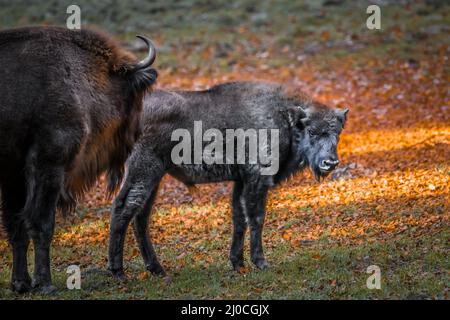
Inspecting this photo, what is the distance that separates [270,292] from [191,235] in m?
3.21

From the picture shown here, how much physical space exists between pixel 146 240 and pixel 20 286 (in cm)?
176

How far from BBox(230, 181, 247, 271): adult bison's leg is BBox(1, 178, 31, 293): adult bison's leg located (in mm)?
2556

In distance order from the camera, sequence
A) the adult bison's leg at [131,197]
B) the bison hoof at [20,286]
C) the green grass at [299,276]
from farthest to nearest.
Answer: the adult bison's leg at [131,197], the bison hoof at [20,286], the green grass at [299,276]

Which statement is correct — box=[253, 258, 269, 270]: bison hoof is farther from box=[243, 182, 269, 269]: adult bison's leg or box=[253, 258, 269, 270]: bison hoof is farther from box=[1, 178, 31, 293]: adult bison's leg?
box=[1, 178, 31, 293]: adult bison's leg

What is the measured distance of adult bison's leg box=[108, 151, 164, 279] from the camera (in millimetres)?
8852

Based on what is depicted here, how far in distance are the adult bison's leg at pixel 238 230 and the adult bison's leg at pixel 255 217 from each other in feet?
0.47

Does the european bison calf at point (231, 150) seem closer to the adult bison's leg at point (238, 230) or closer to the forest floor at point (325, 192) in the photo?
the adult bison's leg at point (238, 230)

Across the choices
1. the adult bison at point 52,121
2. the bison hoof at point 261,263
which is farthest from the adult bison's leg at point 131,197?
the bison hoof at point 261,263

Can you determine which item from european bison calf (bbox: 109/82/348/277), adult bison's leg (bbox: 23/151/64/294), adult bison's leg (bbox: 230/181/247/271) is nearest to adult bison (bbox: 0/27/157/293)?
adult bison's leg (bbox: 23/151/64/294)

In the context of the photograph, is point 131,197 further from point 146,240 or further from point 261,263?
point 261,263

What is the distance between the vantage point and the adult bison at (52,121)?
7781 millimetres

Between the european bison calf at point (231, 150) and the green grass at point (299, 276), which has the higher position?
the european bison calf at point (231, 150)

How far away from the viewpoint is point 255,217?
29.9 ft

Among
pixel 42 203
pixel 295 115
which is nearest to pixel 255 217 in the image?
pixel 295 115
